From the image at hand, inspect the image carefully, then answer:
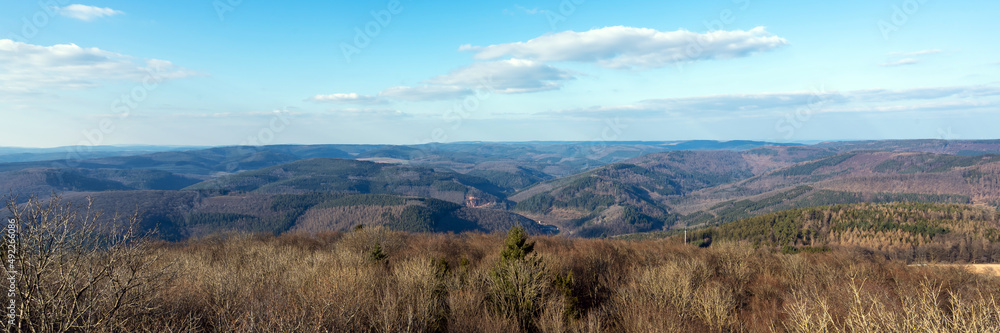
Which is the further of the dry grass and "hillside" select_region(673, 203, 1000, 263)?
"hillside" select_region(673, 203, 1000, 263)

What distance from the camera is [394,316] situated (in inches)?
909

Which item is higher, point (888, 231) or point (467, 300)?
point (467, 300)

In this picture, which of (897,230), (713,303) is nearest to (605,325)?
(713,303)

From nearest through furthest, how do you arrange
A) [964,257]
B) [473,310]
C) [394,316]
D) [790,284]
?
[394,316] < [473,310] < [790,284] < [964,257]

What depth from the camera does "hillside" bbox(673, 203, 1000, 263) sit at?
12075 centimetres

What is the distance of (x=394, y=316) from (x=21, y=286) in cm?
1480

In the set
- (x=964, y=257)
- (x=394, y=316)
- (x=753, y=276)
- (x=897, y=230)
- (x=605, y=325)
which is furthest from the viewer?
(x=897, y=230)

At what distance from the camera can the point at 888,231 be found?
461ft

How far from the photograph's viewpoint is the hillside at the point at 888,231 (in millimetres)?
120750

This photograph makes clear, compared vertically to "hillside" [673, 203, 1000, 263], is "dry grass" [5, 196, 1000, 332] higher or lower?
higher

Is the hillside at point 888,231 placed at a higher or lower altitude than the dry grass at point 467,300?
lower

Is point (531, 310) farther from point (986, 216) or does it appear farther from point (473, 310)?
point (986, 216)

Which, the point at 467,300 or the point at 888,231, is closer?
the point at 467,300

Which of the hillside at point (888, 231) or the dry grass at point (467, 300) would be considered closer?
the dry grass at point (467, 300)
